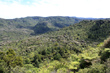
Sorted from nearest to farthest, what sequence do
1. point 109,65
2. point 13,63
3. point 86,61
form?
point 109,65 < point 86,61 < point 13,63

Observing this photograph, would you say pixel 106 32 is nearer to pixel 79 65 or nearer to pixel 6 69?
pixel 79 65

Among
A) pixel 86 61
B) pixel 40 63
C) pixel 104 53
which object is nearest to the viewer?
pixel 104 53

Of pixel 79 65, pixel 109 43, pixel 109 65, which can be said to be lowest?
pixel 79 65

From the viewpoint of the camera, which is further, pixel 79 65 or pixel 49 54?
pixel 49 54

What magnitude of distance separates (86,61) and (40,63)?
27.8m

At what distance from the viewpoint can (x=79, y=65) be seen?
1714 cm

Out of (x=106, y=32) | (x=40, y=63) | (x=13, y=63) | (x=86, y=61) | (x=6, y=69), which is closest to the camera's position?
(x=86, y=61)

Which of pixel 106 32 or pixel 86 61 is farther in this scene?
pixel 106 32

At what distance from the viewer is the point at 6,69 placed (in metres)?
24.1

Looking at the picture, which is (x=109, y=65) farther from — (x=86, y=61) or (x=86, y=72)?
(x=86, y=61)

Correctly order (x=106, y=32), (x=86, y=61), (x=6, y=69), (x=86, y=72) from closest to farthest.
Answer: (x=86, y=72)
(x=86, y=61)
(x=6, y=69)
(x=106, y=32)

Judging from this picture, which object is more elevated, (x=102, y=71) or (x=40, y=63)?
(x=102, y=71)

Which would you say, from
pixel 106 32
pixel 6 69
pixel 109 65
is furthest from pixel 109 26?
pixel 6 69

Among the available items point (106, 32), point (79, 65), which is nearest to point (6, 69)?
point (79, 65)
